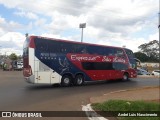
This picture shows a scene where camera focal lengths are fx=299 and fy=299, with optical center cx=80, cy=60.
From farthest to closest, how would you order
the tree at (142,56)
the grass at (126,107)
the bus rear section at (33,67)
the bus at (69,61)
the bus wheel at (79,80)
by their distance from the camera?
the tree at (142,56) < the bus wheel at (79,80) < the bus at (69,61) < the bus rear section at (33,67) < the grass at (126,107)

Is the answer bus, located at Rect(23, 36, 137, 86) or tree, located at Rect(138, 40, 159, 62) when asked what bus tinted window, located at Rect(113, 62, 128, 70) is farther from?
tree, located at Rect(138, 40, 159, 62)

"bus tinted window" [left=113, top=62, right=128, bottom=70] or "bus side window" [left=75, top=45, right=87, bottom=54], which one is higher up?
"bus side window" [left=75, top=45, right=87, bottom=54]

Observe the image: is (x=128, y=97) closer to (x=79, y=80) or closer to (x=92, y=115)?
(x=92, y=115)

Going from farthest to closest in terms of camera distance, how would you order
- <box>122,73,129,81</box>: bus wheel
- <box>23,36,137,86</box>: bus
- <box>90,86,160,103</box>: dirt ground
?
<box>122,73,129,81</box>: bus wheel → <box>23,36,137,86</box>: bus → <box>90,86,160,103</box>: dirt ground

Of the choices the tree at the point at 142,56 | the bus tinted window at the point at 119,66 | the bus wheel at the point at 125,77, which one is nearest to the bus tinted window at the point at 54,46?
the bus tinted window at the point at 119,66

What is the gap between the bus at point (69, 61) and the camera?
1997 cm

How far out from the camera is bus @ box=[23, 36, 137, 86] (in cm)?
1997

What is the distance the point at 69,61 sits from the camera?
2205 cm

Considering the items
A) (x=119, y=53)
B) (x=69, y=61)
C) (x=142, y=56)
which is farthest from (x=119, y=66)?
(x=142, y=56)

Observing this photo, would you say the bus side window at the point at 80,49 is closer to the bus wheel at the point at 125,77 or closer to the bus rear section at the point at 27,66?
the bus rear section at the point at 27,66

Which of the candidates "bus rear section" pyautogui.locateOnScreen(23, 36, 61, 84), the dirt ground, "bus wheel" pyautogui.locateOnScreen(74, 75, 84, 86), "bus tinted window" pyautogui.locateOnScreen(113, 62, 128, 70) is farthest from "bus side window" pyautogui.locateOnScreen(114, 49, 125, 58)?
the dirt ground

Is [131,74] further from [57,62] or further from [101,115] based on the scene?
[101,115]

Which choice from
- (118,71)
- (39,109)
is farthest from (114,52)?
→ (39,109)

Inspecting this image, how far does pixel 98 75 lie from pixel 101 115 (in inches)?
583
